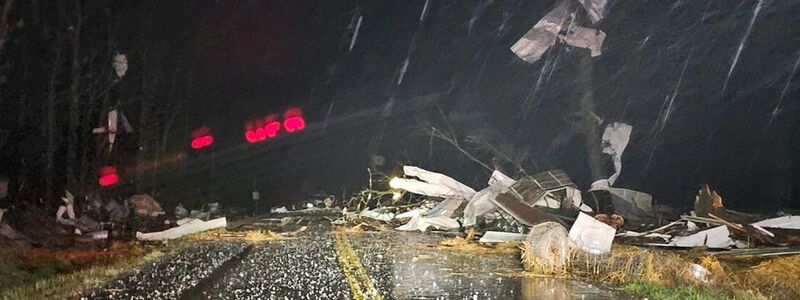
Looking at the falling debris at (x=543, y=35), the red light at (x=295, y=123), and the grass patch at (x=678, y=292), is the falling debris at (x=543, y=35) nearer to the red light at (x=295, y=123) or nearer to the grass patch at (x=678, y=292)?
the grass patch at (x=678, y=292)

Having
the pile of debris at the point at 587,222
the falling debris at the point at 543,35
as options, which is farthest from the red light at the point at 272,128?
the falling debris at the point at 543,35

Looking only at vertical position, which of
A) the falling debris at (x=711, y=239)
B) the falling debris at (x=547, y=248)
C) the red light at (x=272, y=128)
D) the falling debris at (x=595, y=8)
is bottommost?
the falling debris at (x=711, y=239)

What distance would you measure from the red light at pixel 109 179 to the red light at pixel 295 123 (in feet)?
32.5

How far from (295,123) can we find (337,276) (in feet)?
78.6

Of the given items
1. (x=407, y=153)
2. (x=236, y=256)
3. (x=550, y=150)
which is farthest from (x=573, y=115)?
(x=236, y=256)

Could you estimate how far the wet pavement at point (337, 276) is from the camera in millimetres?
9586

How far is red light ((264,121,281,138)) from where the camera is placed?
110 feet

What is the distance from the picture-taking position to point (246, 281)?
10883 mm

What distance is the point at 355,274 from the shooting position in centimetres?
1146

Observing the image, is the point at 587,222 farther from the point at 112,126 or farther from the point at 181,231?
the point at 112,126

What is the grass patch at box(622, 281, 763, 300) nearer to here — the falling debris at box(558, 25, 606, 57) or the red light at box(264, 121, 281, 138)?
the falling debris at box(558, 25, 606, 57)

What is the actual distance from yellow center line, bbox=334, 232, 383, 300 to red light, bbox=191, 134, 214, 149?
685 inches

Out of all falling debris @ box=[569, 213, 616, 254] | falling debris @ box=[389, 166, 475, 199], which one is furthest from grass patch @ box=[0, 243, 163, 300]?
falling debris @ box=[569, 213, 616, 254]

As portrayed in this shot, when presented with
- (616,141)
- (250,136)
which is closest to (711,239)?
(616,141)
